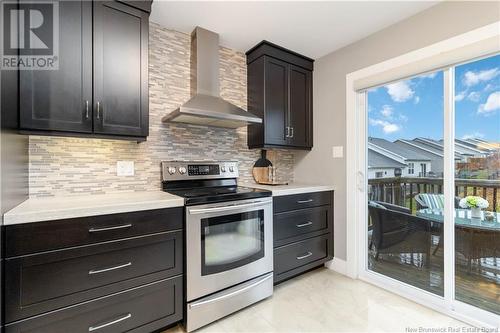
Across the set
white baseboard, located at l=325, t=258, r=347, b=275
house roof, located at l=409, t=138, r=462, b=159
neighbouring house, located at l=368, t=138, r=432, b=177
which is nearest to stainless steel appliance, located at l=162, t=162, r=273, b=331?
white baseboard, located at l=325, t=258, r=347, b=275

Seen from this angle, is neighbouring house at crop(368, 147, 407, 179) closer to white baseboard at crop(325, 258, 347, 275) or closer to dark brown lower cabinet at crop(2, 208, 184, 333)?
white baseboard at crop(325, 258, 347, 275)

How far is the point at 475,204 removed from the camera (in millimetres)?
1733

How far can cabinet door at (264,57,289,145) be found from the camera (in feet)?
8.14

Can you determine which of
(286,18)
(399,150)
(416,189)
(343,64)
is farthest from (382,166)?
(286,18)

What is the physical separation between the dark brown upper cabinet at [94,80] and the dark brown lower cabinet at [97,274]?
2.16 ft

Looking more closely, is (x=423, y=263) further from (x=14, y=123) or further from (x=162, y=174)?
(x=14, y=123)

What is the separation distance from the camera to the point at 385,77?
208 cm

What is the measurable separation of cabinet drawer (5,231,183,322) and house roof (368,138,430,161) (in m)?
2.05

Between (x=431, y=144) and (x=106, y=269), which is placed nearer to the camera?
(x=106, y=269)

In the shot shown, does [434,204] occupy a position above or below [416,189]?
below

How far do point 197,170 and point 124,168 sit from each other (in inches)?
24.4

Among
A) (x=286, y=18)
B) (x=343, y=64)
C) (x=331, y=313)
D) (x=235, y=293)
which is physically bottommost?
(x=331, y=313)

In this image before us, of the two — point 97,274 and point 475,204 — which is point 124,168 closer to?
point 97,274

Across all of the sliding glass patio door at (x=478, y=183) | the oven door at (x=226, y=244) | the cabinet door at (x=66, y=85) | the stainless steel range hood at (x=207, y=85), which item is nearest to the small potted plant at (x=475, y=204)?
the sliding glass patio door at (x=478, y=183)
